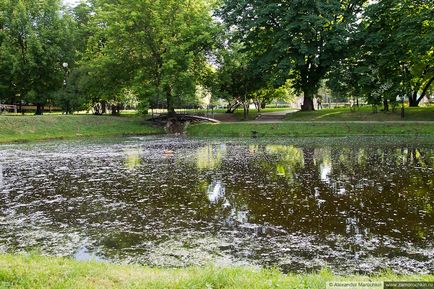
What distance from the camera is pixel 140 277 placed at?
6066mm

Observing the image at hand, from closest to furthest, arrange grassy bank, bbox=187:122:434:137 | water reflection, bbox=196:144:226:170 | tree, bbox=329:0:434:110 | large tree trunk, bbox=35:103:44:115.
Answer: water reflection, bbox=196:144:226:170 < grassy bank, bbox=187:122:434:137 < tree, bbox=329:0:434:110 < large tree trunk, bbox=35:103:44:115

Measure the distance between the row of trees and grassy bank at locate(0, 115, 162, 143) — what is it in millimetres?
3524

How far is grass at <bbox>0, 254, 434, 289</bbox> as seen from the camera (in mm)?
5582

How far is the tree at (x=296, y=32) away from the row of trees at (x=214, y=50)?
0.12 meters

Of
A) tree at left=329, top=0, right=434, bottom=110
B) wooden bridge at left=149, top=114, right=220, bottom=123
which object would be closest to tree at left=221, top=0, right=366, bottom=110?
tree at left=329, top=0, right=434, bottom=110

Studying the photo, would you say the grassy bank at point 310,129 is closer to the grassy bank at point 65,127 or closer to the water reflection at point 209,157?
the grassy bank at point 65,127

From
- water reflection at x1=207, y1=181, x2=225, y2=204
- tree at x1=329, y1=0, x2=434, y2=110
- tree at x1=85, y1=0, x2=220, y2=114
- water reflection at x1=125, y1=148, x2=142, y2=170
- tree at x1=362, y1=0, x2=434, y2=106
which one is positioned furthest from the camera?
tree at x1=85, y1=0, x2=220, y2=114

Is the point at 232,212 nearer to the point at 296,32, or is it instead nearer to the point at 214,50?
the point at 296,32

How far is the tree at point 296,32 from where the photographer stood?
40781 mm

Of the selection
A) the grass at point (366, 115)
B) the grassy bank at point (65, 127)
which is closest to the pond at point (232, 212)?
the grassy bank at point (65, 127)

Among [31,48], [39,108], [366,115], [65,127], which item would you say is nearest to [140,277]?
[65,127]

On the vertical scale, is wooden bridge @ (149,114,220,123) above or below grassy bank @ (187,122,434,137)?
above

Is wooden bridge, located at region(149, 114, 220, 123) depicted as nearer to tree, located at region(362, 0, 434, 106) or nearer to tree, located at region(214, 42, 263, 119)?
tree, located at region(214, 42, 263, 119)

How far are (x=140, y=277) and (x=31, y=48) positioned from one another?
53261 millimetres
